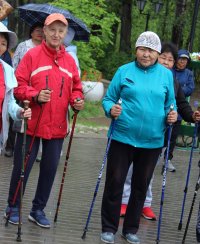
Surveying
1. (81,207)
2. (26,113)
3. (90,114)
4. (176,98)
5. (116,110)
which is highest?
(176,98)

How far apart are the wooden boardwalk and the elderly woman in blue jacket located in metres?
0.44

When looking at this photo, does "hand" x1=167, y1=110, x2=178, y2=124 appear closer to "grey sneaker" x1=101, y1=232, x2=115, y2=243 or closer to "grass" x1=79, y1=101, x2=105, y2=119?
"grey sneaker" x1=101, y1=232, x2=115, y2=243

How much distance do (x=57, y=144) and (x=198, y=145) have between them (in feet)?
22.6

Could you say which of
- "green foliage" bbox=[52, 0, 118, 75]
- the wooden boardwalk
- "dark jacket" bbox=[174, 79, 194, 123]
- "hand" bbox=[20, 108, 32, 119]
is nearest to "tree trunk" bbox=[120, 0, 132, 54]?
"green foliage" bbox=[52, 0, 118, 75]

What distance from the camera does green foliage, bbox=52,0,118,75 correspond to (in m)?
15.9

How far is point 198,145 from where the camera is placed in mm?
12250

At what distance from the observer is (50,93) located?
5.46 metres

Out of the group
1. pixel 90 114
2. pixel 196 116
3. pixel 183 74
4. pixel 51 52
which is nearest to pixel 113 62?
pixel 90 114

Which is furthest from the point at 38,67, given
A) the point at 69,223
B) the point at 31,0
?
the point at 31,0

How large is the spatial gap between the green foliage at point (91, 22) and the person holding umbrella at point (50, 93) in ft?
33.1

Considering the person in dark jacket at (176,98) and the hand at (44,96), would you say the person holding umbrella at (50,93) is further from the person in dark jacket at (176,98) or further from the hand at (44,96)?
the person in dark jacket at (176,98)

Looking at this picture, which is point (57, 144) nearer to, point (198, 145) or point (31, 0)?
point (198, 145)

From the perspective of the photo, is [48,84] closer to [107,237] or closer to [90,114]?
[107,237]

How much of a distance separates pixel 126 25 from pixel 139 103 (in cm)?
2619
